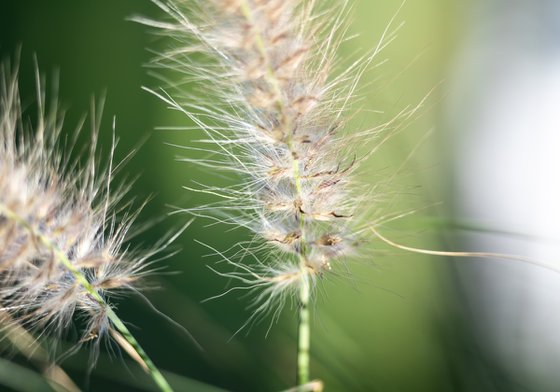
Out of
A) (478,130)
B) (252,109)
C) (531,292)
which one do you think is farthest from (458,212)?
(252,109)

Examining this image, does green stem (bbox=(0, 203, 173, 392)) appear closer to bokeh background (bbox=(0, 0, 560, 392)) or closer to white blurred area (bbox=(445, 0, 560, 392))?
bokeh background (bbox=(0, 0, 560, 392))

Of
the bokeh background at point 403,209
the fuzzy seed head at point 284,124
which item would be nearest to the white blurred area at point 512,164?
the bokeh background at point 403,209

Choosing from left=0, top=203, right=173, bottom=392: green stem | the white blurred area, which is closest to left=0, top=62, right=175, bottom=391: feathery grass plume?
left=0, top=203, right=173, bottom=392: green stem

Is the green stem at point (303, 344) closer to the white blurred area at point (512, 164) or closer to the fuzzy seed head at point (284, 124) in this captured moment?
the fuzzy seed head at point (284, 124)

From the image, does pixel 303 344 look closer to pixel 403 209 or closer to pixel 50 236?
pixel 50 236

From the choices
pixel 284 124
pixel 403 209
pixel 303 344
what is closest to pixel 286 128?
pixel 284 124
